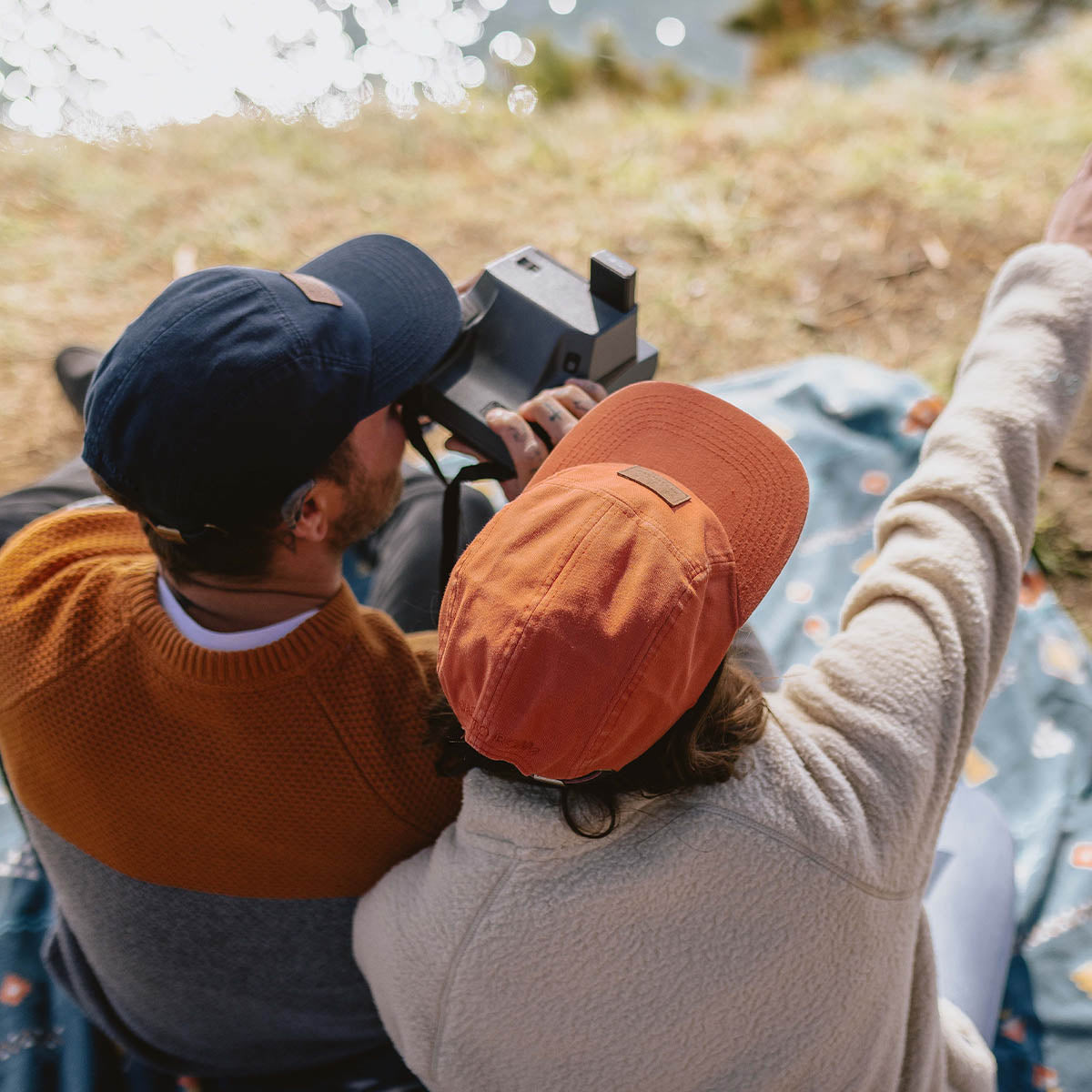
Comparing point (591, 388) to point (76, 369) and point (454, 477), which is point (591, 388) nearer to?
point (454, 477)

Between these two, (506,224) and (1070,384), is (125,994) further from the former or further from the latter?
(506,224)

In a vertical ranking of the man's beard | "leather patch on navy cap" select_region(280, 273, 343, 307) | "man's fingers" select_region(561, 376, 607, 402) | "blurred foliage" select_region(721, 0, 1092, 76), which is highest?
"blurred foliage" select_region(721, 0, 1092, 76)

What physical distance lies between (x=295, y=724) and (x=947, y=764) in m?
0.71

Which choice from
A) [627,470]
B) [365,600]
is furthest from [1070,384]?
[365,600]

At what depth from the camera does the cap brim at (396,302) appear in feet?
4.18

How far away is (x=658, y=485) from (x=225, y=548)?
21.2 inches

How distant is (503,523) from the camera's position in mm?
872

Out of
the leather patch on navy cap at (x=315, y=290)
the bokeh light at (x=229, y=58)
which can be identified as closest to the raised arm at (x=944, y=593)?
the leather patch on navy cap at (x=315, y=290)

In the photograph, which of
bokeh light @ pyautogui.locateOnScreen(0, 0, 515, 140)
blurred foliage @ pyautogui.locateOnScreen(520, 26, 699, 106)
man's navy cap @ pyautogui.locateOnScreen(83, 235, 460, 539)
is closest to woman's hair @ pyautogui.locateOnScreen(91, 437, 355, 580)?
man's navy cap @ pyautogui.locateOnScreen(83, 235, 460, 539)

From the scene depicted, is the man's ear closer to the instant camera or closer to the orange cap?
the instant camera

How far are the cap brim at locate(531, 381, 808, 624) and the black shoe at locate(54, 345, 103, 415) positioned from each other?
5.39 ft

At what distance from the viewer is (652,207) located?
11.1 feet

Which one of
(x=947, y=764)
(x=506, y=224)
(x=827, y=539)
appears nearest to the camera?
(x=947, y=764)

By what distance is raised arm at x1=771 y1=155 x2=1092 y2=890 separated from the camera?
0.99m
